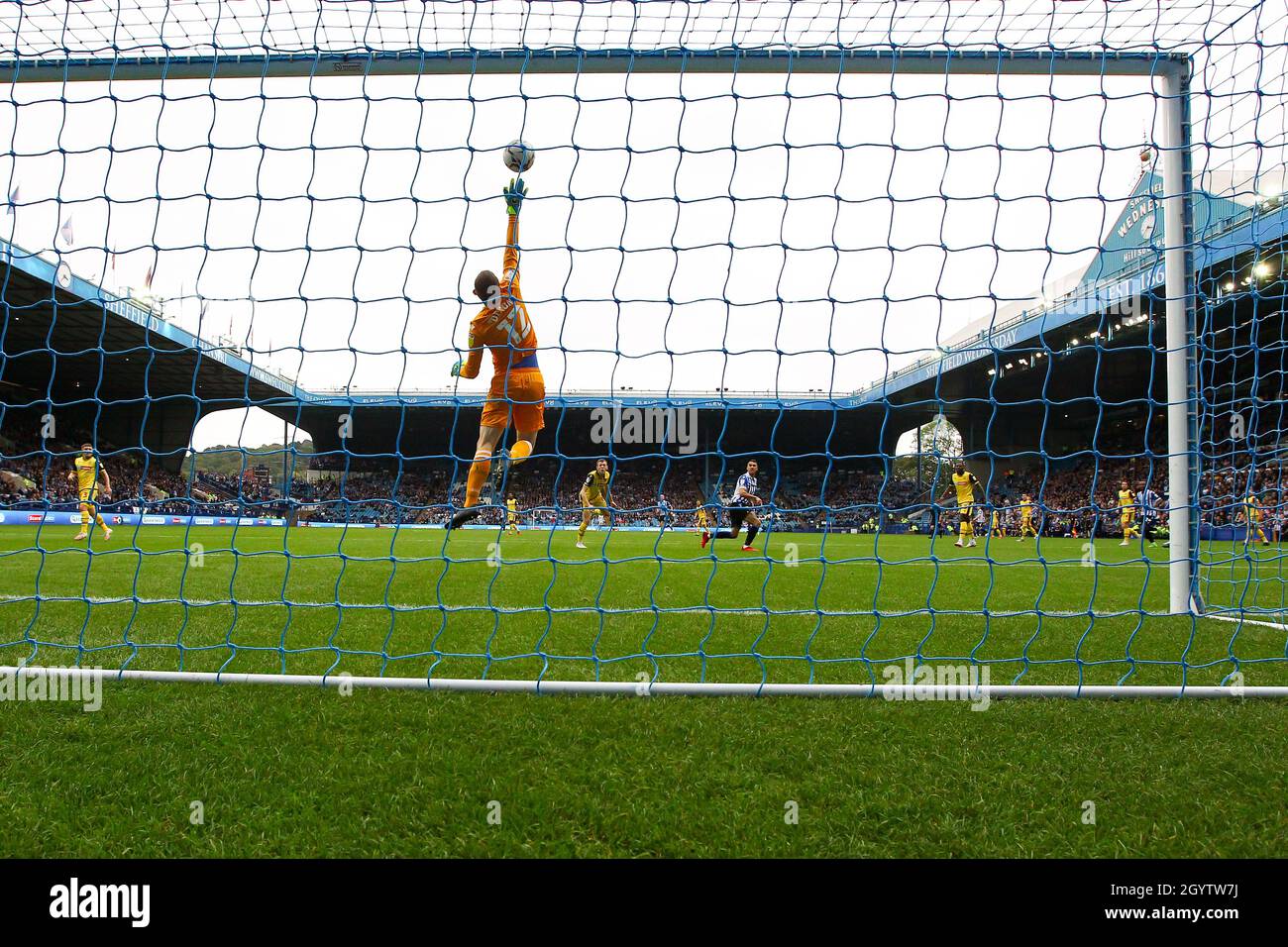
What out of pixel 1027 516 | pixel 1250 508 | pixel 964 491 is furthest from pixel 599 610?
pixel 964 491

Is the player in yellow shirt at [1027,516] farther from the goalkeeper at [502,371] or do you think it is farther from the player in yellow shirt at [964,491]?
the goalkeeper at [502,371]

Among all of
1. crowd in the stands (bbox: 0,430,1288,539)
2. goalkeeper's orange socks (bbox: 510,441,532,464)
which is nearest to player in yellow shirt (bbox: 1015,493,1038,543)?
crowd in the stands (bbox: 0,430,1288,539)

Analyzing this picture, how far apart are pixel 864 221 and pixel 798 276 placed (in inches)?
17.2

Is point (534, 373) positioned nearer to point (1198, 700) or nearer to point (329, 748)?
point (329, 748)

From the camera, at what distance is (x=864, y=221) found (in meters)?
3.19

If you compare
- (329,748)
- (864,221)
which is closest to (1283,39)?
(864,221)
